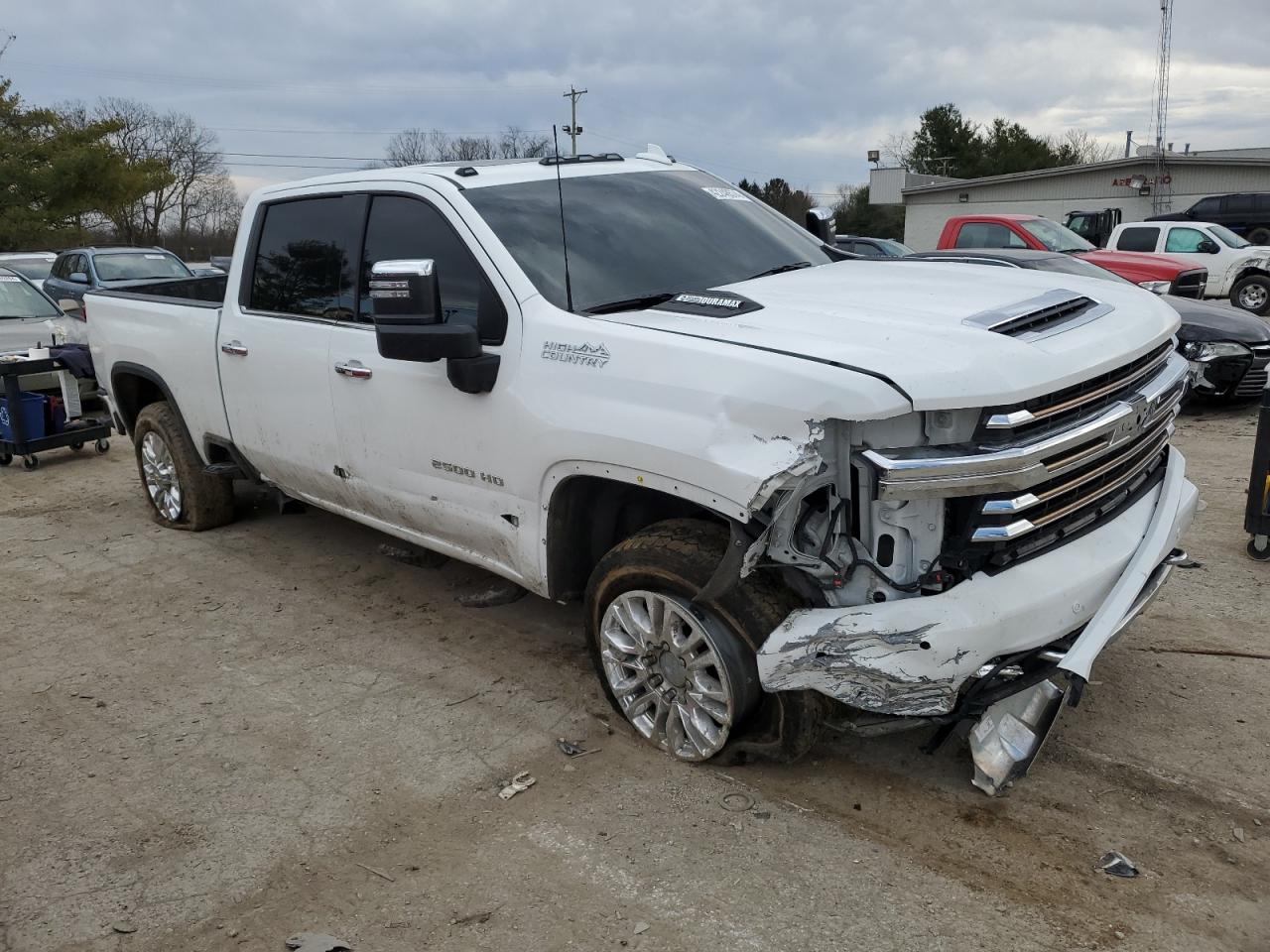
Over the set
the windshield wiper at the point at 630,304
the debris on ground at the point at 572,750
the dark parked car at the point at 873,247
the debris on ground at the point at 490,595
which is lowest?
the debris on ground at the point at 572,750

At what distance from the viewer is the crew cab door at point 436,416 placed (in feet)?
12.6

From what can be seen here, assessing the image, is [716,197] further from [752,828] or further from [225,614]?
[225,614]

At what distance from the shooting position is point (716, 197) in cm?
479

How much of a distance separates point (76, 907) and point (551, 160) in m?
3.40

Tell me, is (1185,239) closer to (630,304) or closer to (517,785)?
(630,304)

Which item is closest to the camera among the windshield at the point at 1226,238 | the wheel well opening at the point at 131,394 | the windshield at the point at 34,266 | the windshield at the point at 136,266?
the wheel well opening at the point at 131,394

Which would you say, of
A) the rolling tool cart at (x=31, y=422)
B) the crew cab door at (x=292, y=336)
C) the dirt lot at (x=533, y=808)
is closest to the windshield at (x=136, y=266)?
the rolling tool cart at (x=31, y=422)

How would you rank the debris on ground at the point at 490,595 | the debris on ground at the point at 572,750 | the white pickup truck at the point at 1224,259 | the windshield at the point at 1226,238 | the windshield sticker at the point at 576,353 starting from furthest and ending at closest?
the windshield at the point at 1226,238 < the white pickup truck at the point at 1224,259 < the debris on ground at the point at 490,595 < the debris on ground at the point at 572,750 < the windshield sticker at the point at 576,353

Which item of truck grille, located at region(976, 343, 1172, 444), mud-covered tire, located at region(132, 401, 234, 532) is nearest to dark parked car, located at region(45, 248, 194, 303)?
mud-covered tire, located at region(132, 401, 234, 532)

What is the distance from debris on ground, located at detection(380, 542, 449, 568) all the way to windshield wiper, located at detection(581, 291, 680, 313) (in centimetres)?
245

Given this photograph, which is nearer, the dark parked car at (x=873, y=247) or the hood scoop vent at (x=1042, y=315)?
the hood scoop vent at (x=1042, y=315)

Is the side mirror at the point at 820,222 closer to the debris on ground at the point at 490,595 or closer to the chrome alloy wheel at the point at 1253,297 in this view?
the debris on ground at the point at 490,595

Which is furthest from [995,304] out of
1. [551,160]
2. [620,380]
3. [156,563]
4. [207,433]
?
[156,563]

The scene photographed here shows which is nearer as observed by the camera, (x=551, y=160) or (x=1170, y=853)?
(x=1170, y=853)
